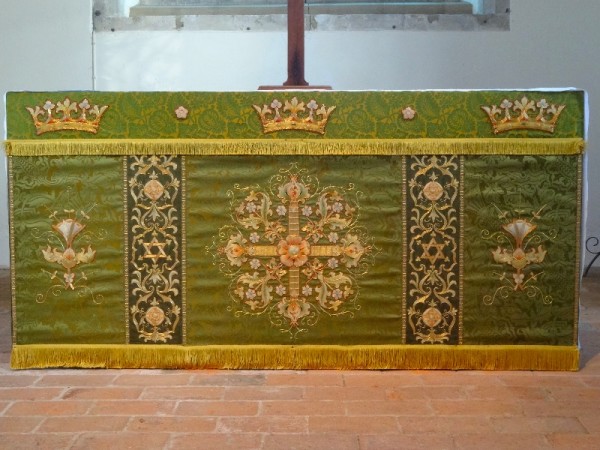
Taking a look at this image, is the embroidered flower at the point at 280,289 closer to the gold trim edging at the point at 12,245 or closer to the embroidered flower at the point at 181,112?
the embroidered flower at the point at 181,112

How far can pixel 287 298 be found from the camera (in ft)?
10.1

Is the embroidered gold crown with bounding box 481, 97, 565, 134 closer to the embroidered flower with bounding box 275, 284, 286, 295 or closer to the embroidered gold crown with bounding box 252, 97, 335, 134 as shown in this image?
the embroidered gold crown with bounding box 252, 97, 335, 134

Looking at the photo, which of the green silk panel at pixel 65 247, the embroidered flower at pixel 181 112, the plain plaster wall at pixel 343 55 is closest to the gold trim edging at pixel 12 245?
the green silk panel at pixel 65 247

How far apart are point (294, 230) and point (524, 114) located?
98 centimetres

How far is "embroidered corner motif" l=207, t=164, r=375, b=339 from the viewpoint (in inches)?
121

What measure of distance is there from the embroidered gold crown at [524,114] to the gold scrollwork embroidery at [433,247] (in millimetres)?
229

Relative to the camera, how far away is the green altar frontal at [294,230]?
9.96ft

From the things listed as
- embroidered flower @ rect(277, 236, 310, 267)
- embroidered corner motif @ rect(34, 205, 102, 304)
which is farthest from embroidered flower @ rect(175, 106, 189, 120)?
embroidered flower @ rect(277, 236, 310, 267)

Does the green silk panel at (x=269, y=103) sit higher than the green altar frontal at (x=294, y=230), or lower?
higher

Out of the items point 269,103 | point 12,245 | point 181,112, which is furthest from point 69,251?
point 269,103

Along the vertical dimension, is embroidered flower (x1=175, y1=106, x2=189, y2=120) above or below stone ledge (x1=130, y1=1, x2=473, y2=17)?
below

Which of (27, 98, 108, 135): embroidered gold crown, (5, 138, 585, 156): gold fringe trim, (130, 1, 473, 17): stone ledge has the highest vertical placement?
(130, 1, 473, 17): stone ledge

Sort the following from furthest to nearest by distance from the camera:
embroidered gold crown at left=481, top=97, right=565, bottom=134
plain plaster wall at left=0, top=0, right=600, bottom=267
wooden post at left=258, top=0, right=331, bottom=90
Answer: plain plaster wall at left=0, top=0, right=600, bottom=267
wooden post at left=258, top=0, right=331, bottom=90
embroidered gold crown at left=481, top=97, right=565, bottom=134

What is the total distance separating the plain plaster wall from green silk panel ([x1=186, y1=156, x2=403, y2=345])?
2269 mm
